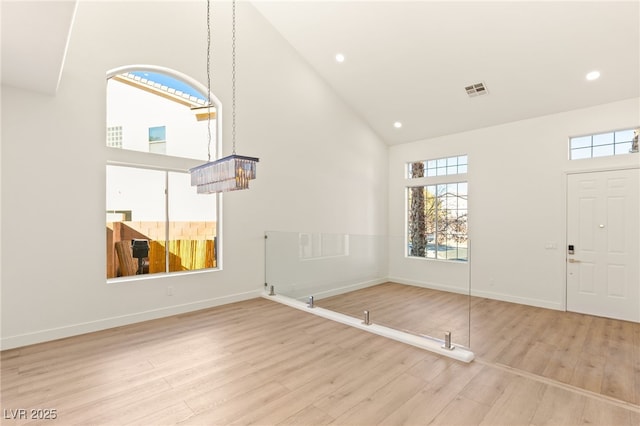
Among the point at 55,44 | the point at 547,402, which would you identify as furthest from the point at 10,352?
the point at 547,402

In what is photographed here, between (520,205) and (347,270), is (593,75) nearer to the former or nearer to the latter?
(520,205)

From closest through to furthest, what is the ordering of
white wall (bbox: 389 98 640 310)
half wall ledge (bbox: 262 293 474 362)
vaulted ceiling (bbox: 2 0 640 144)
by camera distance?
half wall ledge (bbox: 262 293 474 362) < vaulted ceiling (bbox: 2 0 640 144) < white wall (bbox: 389 98 640 310)

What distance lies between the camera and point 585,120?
197 inches

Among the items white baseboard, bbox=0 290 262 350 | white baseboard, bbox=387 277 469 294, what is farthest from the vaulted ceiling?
white baseboard, bbox=387 277 469 294

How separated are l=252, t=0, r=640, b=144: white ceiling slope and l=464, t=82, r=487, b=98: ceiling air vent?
82mm

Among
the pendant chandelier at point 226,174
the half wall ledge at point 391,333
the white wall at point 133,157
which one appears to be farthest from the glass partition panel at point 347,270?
the pendant chandelier at point 226,174

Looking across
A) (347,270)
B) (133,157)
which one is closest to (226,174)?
(133,157)

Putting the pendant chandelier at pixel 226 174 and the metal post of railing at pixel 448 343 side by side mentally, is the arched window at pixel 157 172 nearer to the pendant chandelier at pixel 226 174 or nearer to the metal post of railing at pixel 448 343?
the pendant chandelier at pixel 226 174

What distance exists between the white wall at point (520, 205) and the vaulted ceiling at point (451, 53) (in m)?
0.27

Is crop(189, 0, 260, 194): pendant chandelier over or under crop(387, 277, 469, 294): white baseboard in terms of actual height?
over

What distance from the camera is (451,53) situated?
469 cm

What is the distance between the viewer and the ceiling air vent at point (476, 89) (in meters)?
5.12

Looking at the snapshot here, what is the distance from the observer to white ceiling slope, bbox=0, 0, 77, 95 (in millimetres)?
2082

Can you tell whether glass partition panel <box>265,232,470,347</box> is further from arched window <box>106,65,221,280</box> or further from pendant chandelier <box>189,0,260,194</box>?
pendant chandelier <box>189,0,260,194</box>
